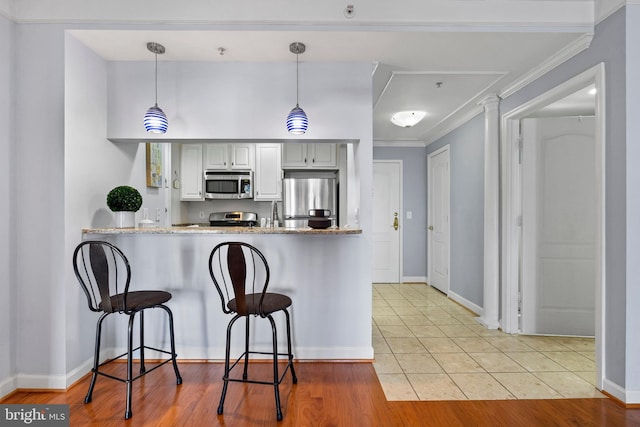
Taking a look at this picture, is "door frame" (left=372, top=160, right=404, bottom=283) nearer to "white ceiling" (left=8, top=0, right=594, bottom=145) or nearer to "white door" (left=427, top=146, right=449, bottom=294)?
"white door" (left=427, top=146, right=449, bottom=294)

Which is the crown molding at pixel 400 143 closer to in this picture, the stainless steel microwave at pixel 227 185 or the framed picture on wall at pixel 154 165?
the stainless steel microwave at pixel 227 185

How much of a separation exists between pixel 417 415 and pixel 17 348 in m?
2.50

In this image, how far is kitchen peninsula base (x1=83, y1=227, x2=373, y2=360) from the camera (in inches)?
108

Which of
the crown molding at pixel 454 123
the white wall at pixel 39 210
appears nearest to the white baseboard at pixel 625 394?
Answer: the crown molding at pixel 454 123

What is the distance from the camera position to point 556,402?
7.14ft

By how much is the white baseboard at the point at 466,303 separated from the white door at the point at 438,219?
0.21 m

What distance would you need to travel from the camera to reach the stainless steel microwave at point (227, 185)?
5172 mm

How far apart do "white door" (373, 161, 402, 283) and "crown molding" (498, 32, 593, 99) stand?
2.52 meters

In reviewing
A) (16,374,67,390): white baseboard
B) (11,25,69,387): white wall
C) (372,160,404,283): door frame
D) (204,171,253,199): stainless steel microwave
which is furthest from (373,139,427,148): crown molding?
(16,374,67,390): white baseboard

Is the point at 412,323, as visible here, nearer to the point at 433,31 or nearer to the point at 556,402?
the point at 556,402

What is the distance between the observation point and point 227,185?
17.0 feet

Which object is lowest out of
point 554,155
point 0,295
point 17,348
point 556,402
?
point 556,402

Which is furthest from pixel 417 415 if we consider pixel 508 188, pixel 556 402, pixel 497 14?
pixel 497 14

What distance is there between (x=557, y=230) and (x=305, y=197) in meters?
3.09
